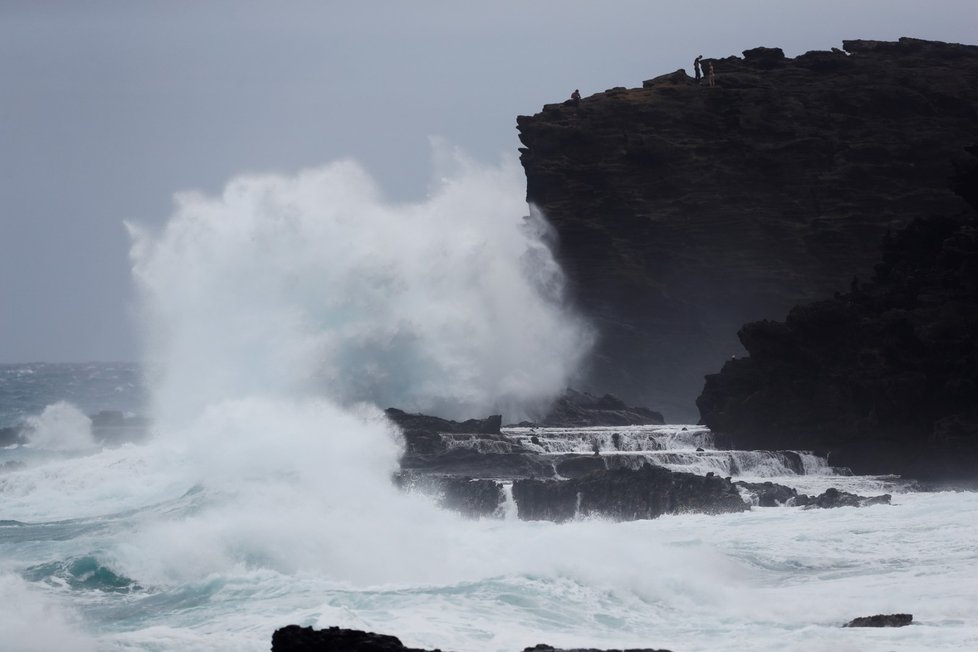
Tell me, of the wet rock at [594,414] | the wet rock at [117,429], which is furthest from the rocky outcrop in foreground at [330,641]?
the wet rock at [117,429]

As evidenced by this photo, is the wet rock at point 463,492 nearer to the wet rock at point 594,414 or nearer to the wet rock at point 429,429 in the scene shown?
the wet rock at point 429,429

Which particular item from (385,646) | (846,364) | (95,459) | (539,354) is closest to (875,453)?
(846,364)

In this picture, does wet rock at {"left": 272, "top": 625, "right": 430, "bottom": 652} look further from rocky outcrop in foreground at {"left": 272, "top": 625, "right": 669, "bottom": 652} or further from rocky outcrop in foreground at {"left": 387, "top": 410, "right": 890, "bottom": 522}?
rocky outcrop in foreground at {"left": 387, "top": 410, "right": 890, "bottom": 522}

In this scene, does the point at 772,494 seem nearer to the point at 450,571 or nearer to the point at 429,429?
the point at 450,571

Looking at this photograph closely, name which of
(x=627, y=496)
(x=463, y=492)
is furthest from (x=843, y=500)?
(x=463, y=492)

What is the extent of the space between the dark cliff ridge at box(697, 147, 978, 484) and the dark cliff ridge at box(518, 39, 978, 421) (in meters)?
10.6

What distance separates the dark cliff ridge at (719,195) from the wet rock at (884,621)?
34.1m

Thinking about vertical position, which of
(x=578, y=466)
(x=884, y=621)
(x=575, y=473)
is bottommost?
(x=884, y=621)

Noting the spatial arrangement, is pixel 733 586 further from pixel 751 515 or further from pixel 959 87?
pixel 959 87

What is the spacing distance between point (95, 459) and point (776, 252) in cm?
2462

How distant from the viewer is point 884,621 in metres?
14.8

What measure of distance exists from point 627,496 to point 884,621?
474 inches

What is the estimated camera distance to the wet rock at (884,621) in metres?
14.8

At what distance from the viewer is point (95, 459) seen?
3903cm
